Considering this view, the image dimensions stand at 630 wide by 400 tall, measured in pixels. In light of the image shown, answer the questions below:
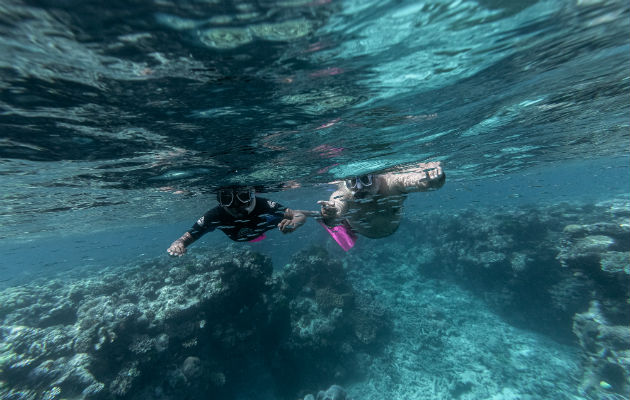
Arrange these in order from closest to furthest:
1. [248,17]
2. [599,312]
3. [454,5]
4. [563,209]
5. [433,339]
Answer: [248,17] < [454,5] < [599,312] < [433,339] < [563,209]

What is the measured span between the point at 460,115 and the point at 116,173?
13.1 m

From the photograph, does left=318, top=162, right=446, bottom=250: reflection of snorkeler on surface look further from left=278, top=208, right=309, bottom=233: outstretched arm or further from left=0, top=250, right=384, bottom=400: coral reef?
left=0, top=250, right=384, bottom=400: coral reef

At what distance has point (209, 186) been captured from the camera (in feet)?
45.3

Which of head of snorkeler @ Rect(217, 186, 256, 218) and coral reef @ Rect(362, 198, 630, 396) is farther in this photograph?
coral reef @ Rect(362, 198, 630, 396)

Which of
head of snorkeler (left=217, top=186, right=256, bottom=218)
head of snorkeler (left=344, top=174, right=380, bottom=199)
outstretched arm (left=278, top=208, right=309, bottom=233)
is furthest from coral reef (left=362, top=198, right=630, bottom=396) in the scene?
head of snorkeler (left=217, top=186, right=256, bottom=218)

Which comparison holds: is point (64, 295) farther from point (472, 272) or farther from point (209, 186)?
point (472, 272)

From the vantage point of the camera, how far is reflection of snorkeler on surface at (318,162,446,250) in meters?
5.00

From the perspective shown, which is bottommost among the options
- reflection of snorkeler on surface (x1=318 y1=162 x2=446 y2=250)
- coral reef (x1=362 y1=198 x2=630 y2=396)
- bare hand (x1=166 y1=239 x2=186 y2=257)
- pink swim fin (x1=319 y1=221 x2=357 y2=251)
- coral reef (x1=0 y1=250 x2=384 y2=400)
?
coral reef (x1=362 y1=198 x2=630 y2=396)

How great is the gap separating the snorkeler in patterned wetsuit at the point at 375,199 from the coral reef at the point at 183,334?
28.5 feet

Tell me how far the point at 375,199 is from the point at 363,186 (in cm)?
63

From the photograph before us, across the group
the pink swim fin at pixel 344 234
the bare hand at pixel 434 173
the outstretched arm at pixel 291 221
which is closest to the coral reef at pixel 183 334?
the pink swim fin at pixel 344 234

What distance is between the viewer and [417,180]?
16.5 feet

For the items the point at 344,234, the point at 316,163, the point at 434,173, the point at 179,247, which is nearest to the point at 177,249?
the point at 179,247

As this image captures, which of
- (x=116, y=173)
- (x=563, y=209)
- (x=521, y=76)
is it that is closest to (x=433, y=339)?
(x=521, y=76)
